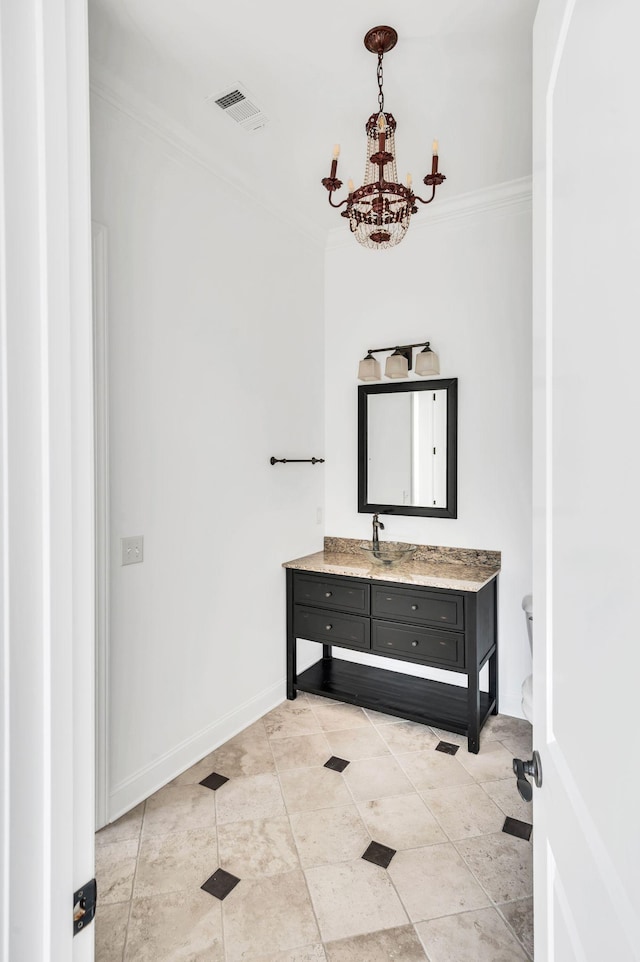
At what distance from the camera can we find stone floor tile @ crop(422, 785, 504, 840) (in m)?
1.92

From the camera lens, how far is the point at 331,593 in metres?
2.83

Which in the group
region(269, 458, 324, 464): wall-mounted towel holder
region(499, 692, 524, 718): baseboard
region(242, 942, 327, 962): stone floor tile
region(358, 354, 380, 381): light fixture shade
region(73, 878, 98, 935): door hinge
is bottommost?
region(242, 942, 327, 962): stone floor tile

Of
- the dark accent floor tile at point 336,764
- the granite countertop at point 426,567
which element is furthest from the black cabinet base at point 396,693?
the granite countertop at point 426,567

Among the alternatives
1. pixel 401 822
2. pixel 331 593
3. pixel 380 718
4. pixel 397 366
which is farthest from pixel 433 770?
pixel 397 366

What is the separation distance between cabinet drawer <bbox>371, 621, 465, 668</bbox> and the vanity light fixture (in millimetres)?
1395

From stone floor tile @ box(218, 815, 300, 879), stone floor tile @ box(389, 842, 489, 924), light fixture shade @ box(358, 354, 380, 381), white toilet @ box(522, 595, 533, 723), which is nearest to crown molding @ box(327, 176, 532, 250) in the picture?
light fixture shade @ box(358, 354, 380, 381)

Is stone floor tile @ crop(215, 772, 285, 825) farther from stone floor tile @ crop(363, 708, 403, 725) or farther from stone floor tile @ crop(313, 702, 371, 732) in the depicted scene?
stone floor tile @ crop(363, 708, 403, 725)

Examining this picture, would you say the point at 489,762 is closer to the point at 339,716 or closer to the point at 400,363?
the point at 339,716

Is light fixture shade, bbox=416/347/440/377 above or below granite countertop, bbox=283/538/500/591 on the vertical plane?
above

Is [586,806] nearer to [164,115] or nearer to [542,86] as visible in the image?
[542,86]

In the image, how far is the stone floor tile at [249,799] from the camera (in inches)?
79.0

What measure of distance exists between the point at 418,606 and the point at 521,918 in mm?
1250

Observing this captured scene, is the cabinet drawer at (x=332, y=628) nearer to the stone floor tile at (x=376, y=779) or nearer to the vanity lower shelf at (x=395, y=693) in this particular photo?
the vanity lower shelf at (x=395, y=693)

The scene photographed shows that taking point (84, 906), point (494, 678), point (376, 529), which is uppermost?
point (376, 529)
